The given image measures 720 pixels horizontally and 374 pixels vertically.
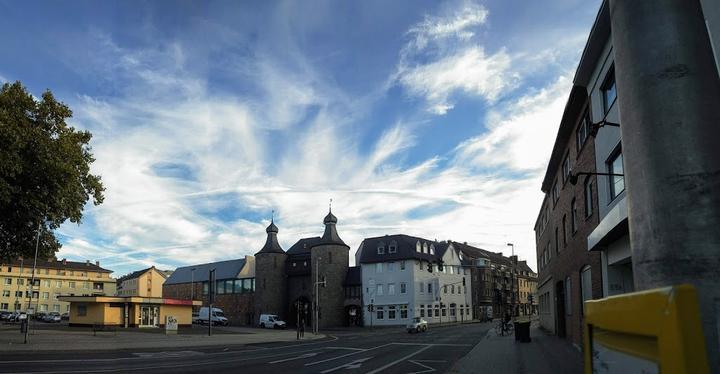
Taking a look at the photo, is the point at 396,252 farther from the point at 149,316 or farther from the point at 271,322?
the point at 149,316

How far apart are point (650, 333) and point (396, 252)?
7118cm

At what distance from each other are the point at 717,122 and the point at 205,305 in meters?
90.6

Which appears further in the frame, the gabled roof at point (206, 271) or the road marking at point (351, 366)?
the gabled roof at point (206, 271)

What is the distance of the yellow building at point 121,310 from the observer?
50281mm

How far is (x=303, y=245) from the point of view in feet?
272

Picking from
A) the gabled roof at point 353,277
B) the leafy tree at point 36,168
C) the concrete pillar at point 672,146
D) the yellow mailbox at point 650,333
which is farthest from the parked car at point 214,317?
the yellow mailbox at point 650,333

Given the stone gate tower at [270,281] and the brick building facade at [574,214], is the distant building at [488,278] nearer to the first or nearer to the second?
the stone gate tower at [270,281]

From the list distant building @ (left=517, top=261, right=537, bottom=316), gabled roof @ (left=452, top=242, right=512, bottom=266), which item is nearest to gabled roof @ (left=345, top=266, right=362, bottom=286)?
gabled roof @ (left=452, top=242, right=512, bottom=266)

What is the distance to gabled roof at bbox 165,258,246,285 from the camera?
85562 millimetres

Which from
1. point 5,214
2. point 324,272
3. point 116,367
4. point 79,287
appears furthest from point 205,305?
point 116,367

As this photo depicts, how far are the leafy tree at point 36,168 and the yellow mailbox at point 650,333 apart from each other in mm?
23967

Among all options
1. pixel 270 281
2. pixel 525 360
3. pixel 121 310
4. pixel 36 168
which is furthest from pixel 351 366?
pixel 270 281

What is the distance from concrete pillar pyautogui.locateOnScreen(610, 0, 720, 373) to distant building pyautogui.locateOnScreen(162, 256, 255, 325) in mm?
79686

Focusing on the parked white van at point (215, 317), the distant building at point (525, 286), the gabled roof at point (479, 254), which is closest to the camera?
the parked white van at point (215, 317)
